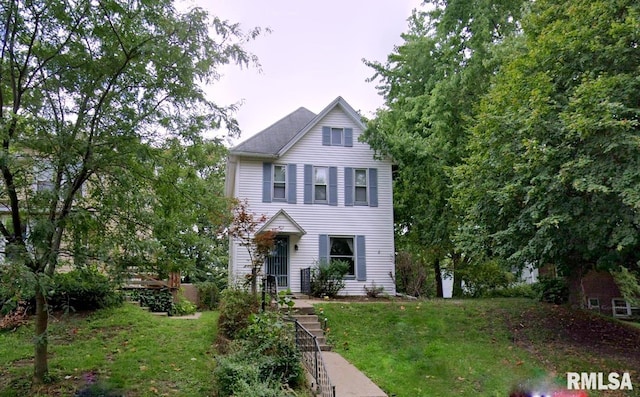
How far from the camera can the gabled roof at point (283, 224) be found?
48.6 feet

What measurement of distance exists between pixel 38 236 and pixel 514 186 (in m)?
8.01

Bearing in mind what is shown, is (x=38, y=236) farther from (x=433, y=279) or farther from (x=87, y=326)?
(x=433, y=279)

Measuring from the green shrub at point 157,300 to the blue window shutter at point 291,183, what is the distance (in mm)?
5165

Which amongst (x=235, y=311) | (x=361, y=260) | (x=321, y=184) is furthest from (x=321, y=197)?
(x=235, y=311)

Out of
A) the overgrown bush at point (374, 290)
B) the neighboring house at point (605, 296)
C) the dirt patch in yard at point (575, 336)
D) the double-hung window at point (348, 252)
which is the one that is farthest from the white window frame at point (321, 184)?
the neighboring house at point (605, 296)

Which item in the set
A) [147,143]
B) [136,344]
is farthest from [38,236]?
[136,344]

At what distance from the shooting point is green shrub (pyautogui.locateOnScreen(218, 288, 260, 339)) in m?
9.17

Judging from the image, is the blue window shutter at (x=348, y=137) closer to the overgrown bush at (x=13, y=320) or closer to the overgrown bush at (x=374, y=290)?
the overgrown bush at (x=374, y=290)

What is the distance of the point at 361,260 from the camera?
15.7 metres

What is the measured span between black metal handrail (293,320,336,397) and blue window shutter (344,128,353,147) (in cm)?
952

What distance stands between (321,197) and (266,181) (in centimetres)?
211

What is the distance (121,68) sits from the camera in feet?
20.4

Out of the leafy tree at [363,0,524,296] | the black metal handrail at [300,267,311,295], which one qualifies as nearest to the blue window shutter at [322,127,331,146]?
the leafy tree at [363,0,524,296]

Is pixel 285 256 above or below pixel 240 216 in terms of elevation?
below
